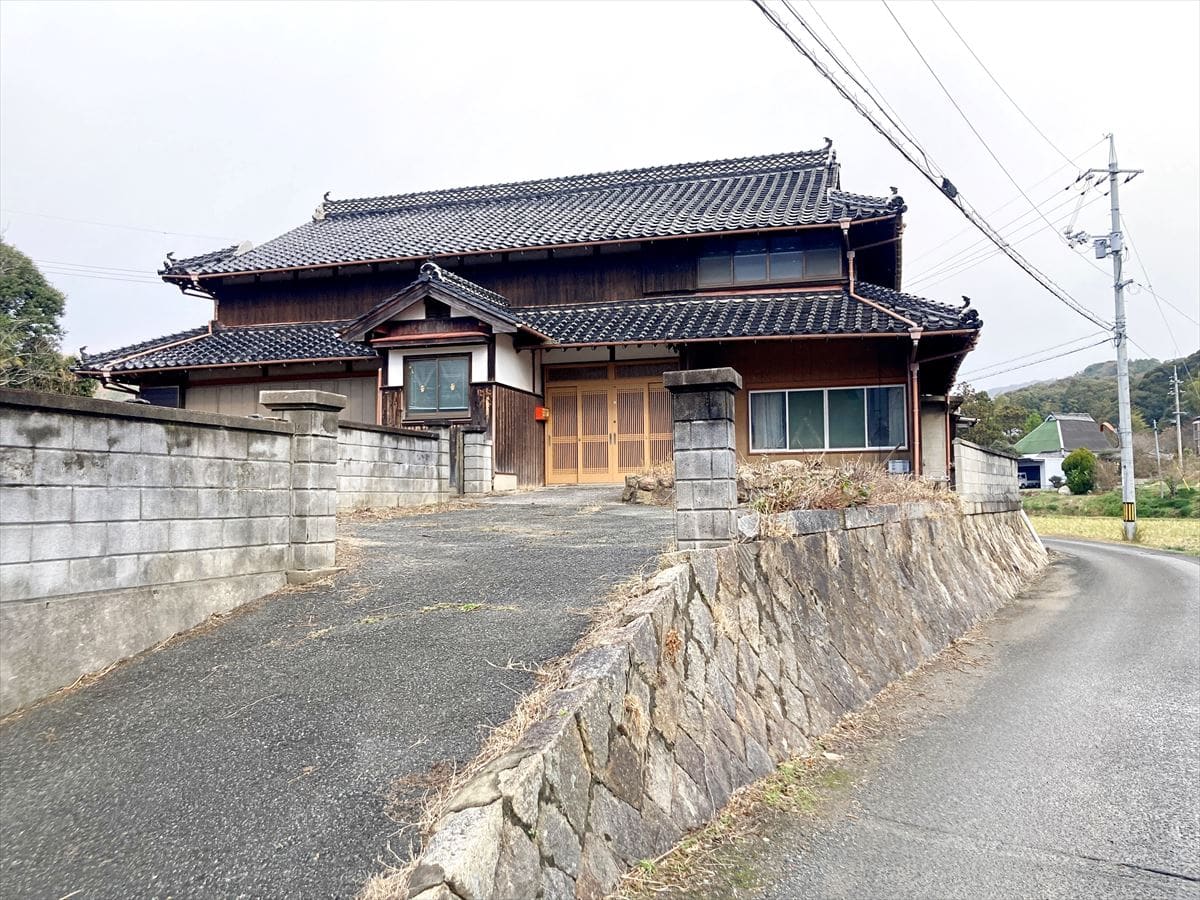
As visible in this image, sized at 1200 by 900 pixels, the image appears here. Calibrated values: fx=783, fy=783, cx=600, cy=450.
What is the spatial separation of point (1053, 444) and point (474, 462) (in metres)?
54.5

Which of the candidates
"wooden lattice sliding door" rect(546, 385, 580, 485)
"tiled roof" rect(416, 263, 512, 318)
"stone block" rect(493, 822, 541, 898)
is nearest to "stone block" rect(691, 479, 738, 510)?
"stone block" rect(493, 822, 541, 898)

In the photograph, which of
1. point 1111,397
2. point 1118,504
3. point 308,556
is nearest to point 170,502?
point 308,556

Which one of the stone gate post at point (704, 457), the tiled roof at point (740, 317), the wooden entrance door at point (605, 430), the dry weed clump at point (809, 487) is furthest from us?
the wooden entrance door at point (605, 430)

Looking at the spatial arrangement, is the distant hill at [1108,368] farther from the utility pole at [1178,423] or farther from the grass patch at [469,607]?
the grass patch at [469,607]

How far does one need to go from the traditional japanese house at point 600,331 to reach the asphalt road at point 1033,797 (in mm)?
6272

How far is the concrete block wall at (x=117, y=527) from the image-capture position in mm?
4676

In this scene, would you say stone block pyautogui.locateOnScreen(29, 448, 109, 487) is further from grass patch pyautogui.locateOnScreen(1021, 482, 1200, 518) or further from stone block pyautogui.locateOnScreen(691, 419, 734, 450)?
grass patch pyautogui.locateOnScreen(1021, 482, 1200, 518)

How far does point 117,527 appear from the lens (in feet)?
17.4

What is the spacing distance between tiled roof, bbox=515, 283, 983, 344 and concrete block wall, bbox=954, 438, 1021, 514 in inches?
109

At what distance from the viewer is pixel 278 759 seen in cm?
391

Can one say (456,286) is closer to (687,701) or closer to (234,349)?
(234,349)

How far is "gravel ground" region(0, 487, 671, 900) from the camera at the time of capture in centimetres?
320

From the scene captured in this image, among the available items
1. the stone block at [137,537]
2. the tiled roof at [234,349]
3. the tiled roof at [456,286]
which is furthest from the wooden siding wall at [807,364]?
the stone block at [137,537]

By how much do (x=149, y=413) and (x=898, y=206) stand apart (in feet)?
46.3
